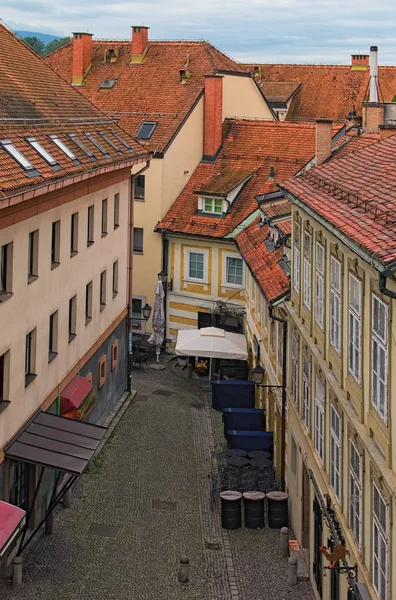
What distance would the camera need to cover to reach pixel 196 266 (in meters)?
37.9

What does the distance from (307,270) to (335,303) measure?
3.49m

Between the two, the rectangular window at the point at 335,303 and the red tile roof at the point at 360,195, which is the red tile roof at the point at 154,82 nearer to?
the red tile roof at the point at 360,195

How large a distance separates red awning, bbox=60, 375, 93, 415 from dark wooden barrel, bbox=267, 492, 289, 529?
5.30 m

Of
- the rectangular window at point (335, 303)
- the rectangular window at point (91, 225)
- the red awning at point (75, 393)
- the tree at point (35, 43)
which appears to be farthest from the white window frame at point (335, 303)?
the tree at point (35, 43)

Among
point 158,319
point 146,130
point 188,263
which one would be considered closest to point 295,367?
point 158,319

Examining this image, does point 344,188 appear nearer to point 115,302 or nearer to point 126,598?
point 126,598

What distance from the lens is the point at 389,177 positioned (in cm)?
1550

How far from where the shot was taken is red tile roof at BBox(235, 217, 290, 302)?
923 inches

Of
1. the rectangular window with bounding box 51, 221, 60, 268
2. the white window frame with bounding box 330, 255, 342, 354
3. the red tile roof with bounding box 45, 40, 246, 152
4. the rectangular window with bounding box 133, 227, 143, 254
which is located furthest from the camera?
the red tile roof with bounding box 45, 40, 246, 152

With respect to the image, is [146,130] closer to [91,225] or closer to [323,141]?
[91,225]

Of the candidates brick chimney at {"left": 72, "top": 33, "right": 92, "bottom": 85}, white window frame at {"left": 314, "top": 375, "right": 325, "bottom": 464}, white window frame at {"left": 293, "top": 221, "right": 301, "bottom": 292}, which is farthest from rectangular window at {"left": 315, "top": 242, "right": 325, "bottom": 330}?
brick chimney at {"left": 72, "top": 33, "right": 92, "bottom": 85}

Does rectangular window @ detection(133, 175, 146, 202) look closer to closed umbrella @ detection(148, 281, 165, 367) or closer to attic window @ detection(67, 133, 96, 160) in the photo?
closed umbrella @ detection(148, 281, 165, 367)

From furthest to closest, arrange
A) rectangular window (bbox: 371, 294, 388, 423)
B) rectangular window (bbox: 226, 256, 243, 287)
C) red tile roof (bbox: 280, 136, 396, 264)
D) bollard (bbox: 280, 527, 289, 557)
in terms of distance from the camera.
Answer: rectangular window (bbox: 226, 256, 243, 287) → bollard (bbox: 280, 527, 289, 557) → red tile roof (bbox: 280, 136, 396, 264) → rectangular window (bbox: 371, 294, 388, 423)

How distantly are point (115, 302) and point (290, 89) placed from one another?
34.9 meters
